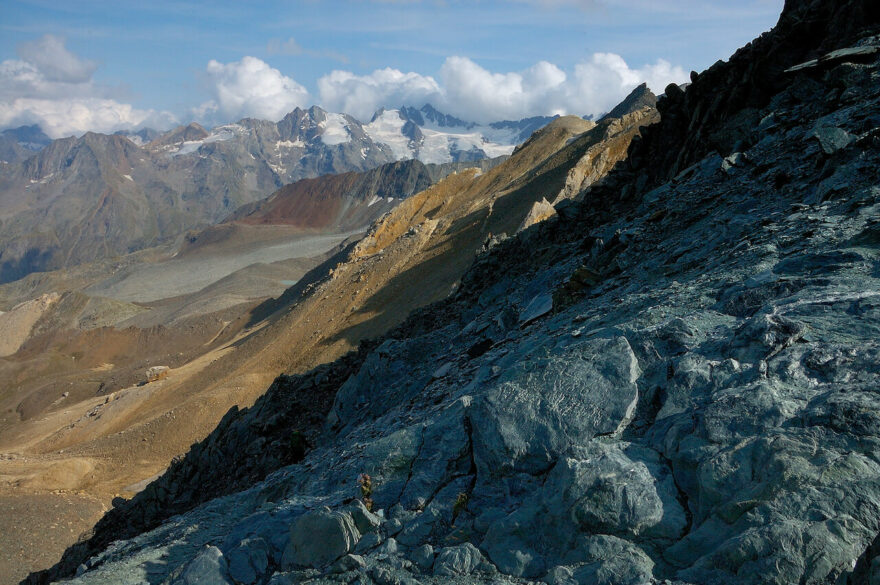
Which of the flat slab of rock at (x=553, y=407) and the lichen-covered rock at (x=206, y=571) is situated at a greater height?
the flat slab of rock at (x=553, y=407)

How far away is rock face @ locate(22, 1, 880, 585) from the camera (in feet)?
14.7

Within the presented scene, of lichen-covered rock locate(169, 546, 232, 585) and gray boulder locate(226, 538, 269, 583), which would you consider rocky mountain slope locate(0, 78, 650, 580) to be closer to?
lichen-covered rock locate(169, 546, 232, 585)

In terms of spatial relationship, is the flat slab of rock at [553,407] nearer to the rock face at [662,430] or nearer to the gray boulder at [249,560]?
the rock face at [662,430]

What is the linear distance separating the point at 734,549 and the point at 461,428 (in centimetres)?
309

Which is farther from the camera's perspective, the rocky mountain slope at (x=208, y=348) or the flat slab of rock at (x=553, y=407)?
the rocky mountain slope at (x=208, y=348)

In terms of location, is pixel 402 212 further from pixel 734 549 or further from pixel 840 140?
pixel 734 549

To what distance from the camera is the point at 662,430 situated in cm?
558

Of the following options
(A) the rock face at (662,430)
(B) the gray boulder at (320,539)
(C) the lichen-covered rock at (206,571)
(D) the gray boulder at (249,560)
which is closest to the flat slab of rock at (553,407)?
(A) the rock face at (662,430)

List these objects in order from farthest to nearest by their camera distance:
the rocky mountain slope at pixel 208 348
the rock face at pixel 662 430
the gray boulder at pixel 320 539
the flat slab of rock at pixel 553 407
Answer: the rocky mountain slope at pixel 208 348
the flat slab of rock at pixel 553 407
the gray boulder at pixel 320 539
the rock face at pixel 662 430

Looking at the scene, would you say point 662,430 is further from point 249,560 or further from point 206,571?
point 206,571

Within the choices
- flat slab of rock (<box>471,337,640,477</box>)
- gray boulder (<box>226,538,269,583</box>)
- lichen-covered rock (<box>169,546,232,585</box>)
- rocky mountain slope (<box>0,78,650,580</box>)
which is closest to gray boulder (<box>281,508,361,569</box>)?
gray boulder (<box>226,538,269,583</box>)

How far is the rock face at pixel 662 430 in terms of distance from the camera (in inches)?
177

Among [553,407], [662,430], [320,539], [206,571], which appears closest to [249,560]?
[206,571]

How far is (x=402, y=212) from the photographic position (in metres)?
49.8
